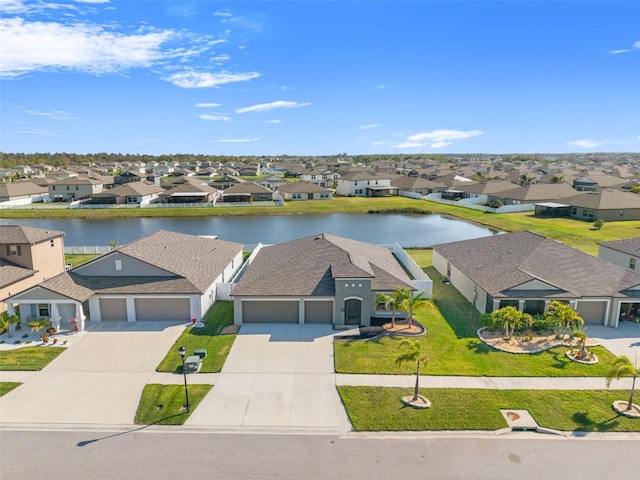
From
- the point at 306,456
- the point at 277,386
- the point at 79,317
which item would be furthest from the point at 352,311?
the point at 79,317

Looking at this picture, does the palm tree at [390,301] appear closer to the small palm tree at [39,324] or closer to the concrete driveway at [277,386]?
the concrete driveway at [277,386]

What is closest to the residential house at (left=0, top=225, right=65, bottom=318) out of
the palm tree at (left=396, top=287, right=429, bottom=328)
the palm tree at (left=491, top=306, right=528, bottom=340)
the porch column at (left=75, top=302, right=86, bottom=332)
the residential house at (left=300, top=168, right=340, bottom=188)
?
the porch column at (left=75, top=302, right=86, bottom=332)

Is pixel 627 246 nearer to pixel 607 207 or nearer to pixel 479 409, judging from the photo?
pixel 479 409

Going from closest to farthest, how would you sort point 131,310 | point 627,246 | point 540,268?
point 131,310 < point 540,268 < point 627,246

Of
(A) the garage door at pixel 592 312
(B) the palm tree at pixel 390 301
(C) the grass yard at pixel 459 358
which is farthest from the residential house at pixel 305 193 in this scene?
(A) the garage door at pixel 592 312

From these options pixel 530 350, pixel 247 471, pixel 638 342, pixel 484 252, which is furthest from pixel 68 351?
pixel 638 342

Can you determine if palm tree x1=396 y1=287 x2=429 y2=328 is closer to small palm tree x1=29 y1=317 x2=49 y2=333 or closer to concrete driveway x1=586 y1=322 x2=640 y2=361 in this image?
concrete driveway x1=586 y1=322 x2=640 y2=361

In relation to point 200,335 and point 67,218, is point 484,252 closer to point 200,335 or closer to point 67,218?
point 200,335
